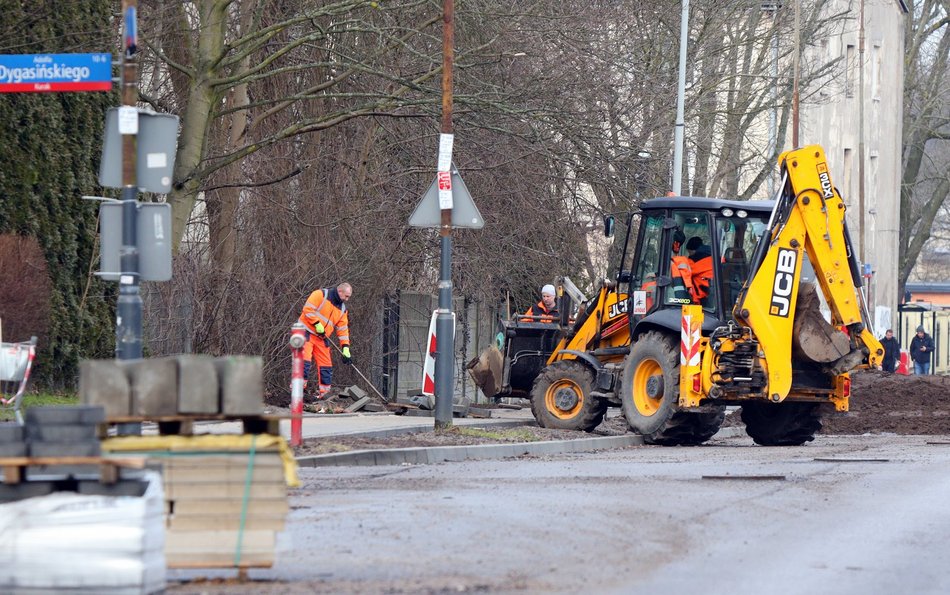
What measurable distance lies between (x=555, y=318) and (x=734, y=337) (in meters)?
4.33

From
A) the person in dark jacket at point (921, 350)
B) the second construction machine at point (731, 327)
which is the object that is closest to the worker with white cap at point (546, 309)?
the second construction machine at point (731, 327)

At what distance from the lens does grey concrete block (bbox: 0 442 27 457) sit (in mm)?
7176

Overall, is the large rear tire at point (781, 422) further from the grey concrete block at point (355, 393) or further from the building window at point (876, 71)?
the building window at point (876, 71)

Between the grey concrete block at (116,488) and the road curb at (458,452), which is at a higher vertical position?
the grey concrete block at (116,488)

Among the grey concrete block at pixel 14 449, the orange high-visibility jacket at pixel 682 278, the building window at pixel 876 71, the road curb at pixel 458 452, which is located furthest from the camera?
the building window at pixel 876 71

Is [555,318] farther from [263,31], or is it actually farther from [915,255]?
[915,255]

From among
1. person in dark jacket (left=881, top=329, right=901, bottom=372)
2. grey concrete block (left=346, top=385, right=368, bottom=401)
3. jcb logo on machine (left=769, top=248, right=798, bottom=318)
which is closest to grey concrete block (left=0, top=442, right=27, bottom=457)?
jcb logo on machine (left=769, top=248, right=798, bottom=318)

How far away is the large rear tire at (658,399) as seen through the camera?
17.6 m

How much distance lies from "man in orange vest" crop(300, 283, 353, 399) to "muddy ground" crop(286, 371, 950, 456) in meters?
0.51

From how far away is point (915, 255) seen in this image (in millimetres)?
59750

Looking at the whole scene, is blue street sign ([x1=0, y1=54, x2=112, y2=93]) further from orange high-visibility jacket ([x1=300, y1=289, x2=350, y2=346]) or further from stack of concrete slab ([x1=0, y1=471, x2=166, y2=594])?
orange high-visibility jacket ([x1=300, y1=289, x2=350, y2=346])

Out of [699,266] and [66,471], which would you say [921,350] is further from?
[66,471]

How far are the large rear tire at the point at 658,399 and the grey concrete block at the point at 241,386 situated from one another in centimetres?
1050

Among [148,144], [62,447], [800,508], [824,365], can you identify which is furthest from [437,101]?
[62,447]
